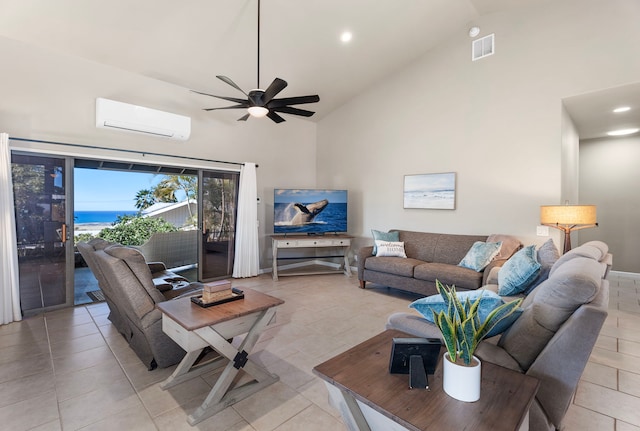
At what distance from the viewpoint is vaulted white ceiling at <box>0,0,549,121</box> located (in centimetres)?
331

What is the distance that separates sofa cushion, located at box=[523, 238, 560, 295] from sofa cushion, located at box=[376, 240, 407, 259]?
82.1 inches

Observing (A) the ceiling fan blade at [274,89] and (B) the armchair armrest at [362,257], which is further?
(B) the armchair armrest at [362,257]

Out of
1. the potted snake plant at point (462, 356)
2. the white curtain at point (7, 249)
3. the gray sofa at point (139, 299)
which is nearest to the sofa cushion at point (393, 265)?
the gray sofa at point (139, 299)

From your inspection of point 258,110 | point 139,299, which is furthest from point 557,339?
point 258,110

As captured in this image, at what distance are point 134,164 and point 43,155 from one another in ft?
3.28

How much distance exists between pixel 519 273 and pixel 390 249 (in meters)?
2.36

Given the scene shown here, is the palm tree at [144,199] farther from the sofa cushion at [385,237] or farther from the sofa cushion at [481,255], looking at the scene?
the sofa cushion at [481,255]

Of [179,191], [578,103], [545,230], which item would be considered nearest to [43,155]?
[179,191]

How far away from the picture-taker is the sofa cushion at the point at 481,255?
3.94 meters

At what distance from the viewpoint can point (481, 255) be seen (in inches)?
158

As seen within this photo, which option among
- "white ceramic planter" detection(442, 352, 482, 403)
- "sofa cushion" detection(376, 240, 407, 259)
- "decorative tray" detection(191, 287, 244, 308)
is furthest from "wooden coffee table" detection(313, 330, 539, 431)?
"sofa cushion" detection(376, 240, 407, 259)

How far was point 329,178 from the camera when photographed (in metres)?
6.68

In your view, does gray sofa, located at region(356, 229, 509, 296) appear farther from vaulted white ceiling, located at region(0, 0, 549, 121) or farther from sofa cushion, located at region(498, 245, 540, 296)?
vaulted white ceiling, located at region(0, 0, 549, 121)

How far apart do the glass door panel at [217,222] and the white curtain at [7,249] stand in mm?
2252
